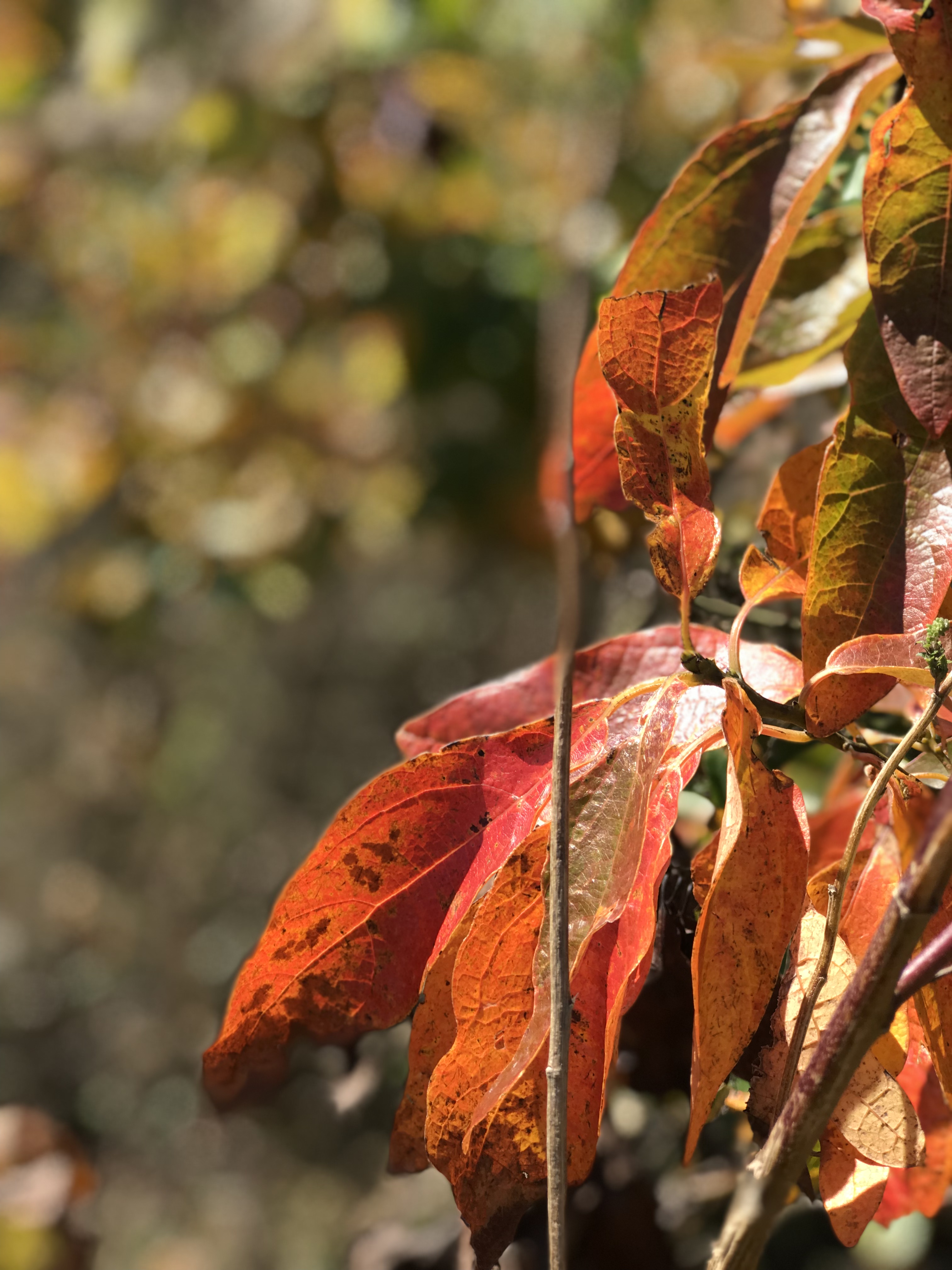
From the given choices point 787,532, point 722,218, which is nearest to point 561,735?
point 787,532

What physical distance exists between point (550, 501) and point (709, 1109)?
21cm

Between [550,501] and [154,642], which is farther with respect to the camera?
[154,642]

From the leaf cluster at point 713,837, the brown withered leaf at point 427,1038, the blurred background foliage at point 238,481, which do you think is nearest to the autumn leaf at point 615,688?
the leaf cluster at point 713,837


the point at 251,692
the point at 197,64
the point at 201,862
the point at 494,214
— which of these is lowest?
the point at 201,862

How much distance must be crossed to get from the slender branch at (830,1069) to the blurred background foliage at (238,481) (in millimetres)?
671

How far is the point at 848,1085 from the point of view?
31cm

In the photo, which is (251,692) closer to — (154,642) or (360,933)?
(154,642)

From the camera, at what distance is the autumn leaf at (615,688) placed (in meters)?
0.40

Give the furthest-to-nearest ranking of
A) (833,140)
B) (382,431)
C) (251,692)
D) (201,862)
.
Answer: (251,692)
(201,862)
(382,431)
(833,140)

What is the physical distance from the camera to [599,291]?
0.71m

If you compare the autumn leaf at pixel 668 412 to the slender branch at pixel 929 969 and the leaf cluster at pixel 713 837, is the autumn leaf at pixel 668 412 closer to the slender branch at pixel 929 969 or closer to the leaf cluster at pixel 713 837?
the leaf cluster at pixel 713 837

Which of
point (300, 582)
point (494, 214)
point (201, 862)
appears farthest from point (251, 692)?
point (494, 214)

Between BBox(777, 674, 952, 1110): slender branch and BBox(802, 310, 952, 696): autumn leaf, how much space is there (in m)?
0.06

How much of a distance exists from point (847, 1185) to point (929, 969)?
12 cm
